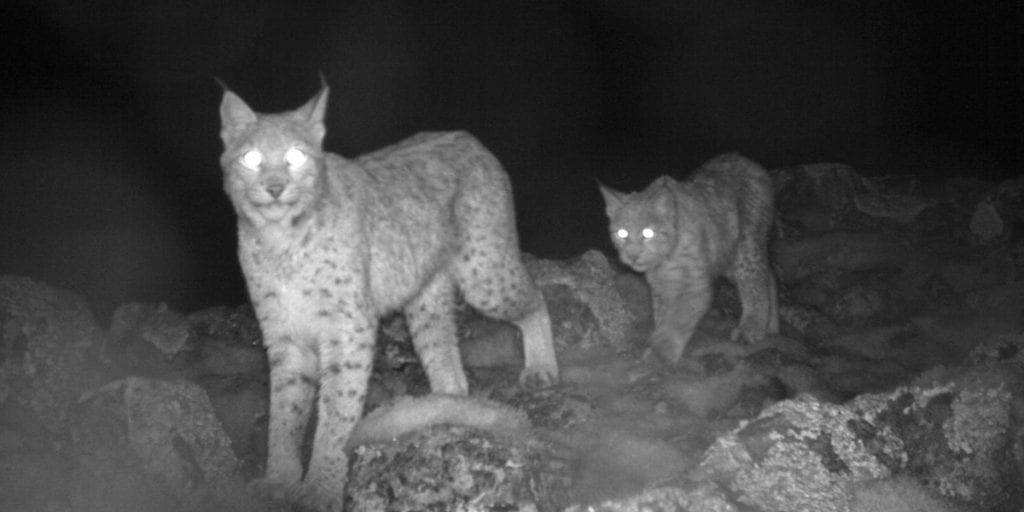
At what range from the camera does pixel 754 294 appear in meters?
9.11

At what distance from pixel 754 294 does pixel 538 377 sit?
92.9 inches

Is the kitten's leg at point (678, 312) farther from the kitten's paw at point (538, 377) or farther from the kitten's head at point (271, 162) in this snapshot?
the kitten's head at point (271, 162)

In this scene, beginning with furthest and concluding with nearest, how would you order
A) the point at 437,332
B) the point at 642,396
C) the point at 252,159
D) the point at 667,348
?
the point at 667,348 → the point at 437,332 → the point at 642,396 → the point at 252,159

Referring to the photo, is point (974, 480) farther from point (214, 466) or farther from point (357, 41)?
point (357, 41)

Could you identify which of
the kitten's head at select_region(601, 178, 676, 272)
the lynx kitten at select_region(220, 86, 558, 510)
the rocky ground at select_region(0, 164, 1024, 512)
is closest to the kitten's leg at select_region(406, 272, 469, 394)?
the lynx kitten at select_region(220, 86, 558, 510)

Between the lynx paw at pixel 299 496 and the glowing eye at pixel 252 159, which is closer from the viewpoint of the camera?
the lynx paw at pixel 299 496

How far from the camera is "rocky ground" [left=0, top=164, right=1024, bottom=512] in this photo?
4758 millimetres

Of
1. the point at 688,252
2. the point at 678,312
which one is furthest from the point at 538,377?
the point at 688,252

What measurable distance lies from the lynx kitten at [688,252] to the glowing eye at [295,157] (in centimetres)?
346

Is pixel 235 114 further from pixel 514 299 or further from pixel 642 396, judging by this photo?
pixel 642 396

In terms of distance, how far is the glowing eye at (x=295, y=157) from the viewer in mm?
6055

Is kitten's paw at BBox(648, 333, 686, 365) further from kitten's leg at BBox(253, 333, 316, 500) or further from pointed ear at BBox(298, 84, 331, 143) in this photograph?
pointed ear at BBox(298, 84, 331, 143)

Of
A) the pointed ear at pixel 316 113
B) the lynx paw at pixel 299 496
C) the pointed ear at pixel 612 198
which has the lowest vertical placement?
the lynx paw at pixel 299 496

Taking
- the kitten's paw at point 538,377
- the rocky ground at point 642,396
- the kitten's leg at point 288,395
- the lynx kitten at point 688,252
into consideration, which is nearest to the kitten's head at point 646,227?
the lynx kitten at point 688,252
